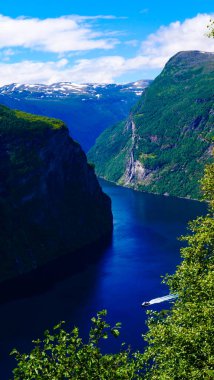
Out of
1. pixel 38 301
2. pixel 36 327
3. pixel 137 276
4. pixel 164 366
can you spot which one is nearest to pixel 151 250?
pixel 137 276

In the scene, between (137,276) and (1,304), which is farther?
(137,276)

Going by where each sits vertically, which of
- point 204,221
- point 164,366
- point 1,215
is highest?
point 204,221

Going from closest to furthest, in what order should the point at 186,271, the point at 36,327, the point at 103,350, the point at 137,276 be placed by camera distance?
1. the point at 186,271
2. the point at 103,350
3. the point at 36,327
4. the point at 137,276

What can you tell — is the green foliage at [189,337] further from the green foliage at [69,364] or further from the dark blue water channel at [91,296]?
the dark blue water channel at [91,296]

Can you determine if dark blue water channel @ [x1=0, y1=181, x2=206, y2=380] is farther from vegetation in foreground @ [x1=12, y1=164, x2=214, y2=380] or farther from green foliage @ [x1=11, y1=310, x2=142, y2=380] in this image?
green foliage @ [x1=11, y1=310, x2=142, y2=380]

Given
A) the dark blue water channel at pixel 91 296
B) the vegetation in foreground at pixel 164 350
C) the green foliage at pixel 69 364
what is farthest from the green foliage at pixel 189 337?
the dark blue water channel at pixel 91 296

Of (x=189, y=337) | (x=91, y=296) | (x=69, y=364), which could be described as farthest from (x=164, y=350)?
(x=91, y=296)

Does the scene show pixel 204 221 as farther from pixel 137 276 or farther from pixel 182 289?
pixel 137 276

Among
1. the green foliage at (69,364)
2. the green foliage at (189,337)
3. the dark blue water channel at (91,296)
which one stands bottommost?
the dark blue water channel at (91,296)

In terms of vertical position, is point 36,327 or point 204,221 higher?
point 204,221
